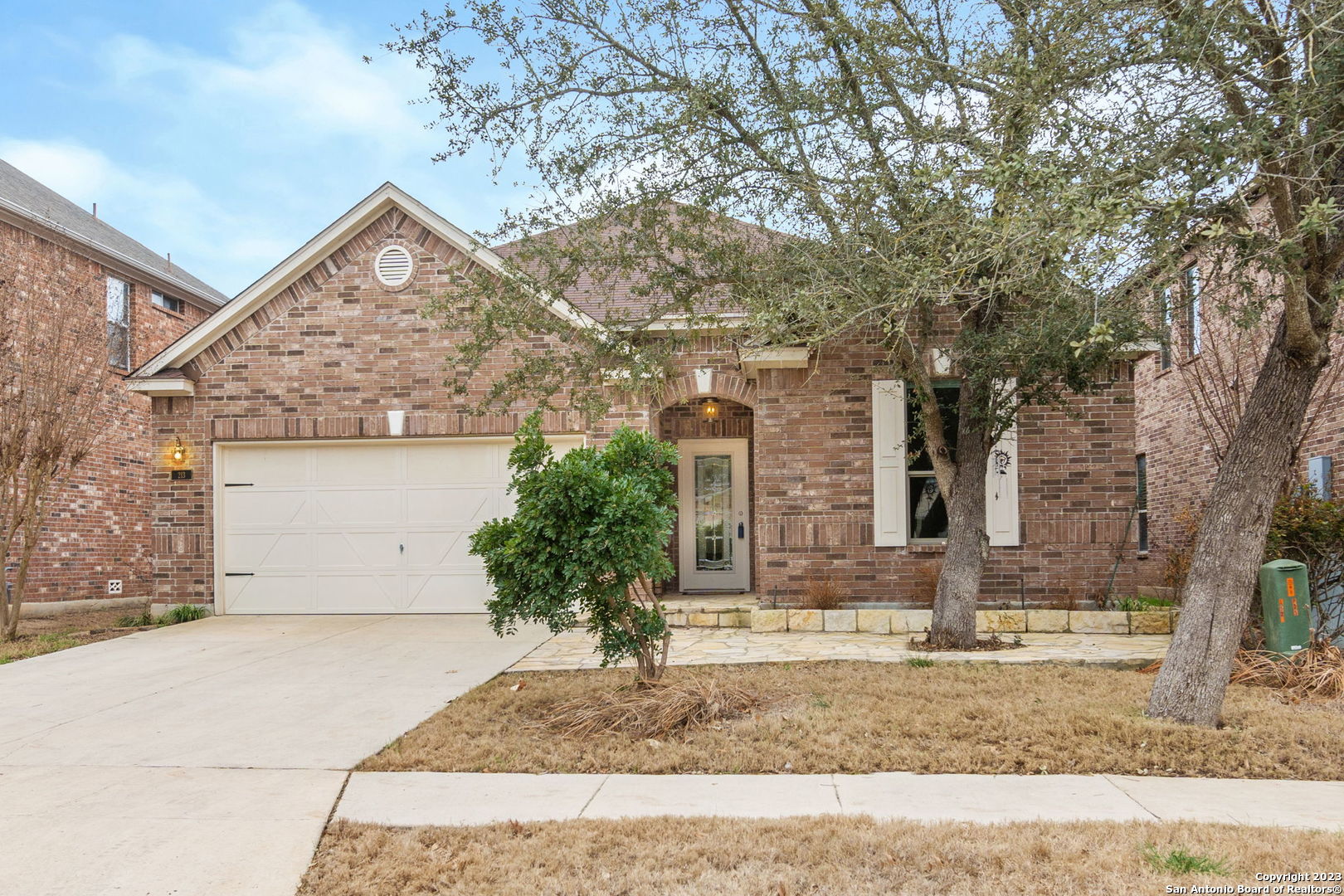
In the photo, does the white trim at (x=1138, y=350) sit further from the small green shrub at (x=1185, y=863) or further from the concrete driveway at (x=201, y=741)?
the concrete driveway at (x=201, y=741)

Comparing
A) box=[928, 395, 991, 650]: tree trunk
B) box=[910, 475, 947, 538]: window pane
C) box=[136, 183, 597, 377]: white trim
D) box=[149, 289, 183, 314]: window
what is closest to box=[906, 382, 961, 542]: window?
box=[910, 475, 947, 538]: window pane

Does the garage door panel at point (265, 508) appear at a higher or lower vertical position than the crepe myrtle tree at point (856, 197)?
lower

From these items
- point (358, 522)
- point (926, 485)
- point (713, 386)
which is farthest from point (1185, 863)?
point (358, 522)

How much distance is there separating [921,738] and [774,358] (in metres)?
5.80

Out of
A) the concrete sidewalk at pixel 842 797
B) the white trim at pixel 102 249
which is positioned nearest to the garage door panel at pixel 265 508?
the white trim at pixel 102 249

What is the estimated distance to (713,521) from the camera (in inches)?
541

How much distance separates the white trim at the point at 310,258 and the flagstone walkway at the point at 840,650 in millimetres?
5193

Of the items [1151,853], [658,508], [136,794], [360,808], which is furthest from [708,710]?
[136,794]

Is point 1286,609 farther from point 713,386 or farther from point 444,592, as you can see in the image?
point 444,592

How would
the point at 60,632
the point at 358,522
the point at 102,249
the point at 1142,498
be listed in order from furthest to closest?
the point at 1142,498
the point at 102,249
the point at 358,522
the point at 60,632

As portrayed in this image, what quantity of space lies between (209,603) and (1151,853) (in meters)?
11.6

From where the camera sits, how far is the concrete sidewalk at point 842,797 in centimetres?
423

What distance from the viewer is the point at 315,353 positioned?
11.8m

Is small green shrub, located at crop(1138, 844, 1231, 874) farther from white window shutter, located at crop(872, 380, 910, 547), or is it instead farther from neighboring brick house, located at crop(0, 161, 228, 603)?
neighboring brick house, located at crop(0, 161, 228, 603)
